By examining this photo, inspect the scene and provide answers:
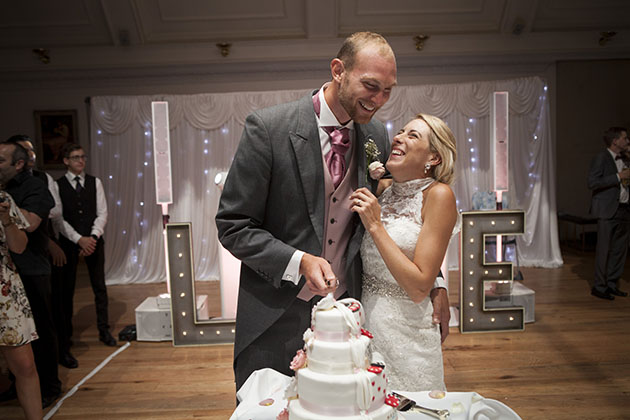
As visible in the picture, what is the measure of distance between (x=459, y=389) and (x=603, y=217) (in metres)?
3.34

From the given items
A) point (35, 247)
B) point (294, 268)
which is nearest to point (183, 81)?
point (35, 247)

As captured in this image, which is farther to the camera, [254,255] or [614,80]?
[614,80]

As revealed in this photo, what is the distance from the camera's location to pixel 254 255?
5.38 feet

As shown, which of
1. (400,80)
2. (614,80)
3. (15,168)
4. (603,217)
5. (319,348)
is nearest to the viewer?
(319,348)

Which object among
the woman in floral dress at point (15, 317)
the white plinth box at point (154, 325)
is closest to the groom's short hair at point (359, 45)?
the woman in floral dress at point (15, 317)

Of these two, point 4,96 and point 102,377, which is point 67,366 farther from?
point 4,96

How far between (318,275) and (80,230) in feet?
13.0

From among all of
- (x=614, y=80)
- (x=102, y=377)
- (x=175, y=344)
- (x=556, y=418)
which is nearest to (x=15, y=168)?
(x=102, y=377)

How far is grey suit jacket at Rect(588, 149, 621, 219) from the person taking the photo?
221 inches

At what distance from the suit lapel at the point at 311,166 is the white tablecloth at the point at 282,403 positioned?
51cm

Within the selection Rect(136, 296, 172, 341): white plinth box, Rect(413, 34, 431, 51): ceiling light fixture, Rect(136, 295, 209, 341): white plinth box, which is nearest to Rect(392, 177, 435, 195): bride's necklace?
Rect(136, 295, 209, 341): white plinth box

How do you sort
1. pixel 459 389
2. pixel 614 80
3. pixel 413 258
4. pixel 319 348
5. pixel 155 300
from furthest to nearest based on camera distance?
pixel 614 80 → pixel 155 300 → pixel 459 389 → pixel 413 258 → pixel 319 348

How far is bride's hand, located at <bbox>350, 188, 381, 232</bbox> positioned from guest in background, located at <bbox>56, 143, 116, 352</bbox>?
143 inches

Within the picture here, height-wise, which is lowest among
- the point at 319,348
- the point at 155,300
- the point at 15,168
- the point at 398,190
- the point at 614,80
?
the point at 155,300
